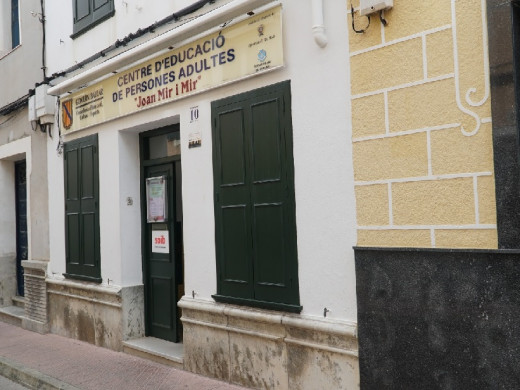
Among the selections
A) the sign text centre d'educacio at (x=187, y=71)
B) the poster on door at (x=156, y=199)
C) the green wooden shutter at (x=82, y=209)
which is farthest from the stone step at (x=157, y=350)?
the sign text centre d'educacio at (x=187, y=71)

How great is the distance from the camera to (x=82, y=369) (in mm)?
7039

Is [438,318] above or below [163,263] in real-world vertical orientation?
below

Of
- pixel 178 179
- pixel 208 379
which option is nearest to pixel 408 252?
pixel 208 379

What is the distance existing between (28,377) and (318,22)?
17.3 ft

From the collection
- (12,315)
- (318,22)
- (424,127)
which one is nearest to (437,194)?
(424,127)

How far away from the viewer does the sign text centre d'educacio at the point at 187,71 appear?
18.4 feet

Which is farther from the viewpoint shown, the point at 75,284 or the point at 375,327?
the point at 75,284

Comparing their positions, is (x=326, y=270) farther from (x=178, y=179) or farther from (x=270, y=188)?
(x=178, y=179)

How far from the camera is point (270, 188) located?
18.4 feet

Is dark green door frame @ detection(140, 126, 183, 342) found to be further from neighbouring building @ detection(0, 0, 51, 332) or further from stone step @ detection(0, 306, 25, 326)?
stone step @ detection(0, 306, 25, 326)

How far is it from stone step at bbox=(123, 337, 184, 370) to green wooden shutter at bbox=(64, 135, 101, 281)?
1.18 m

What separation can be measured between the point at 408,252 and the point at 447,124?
99 cm

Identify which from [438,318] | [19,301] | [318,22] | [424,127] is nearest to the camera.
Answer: [438,318]

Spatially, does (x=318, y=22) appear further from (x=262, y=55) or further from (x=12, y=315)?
(x=12, y=315)
